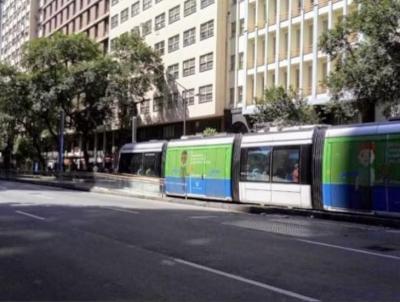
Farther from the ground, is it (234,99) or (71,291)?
(234,99)

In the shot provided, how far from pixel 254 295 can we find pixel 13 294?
9.78 ft

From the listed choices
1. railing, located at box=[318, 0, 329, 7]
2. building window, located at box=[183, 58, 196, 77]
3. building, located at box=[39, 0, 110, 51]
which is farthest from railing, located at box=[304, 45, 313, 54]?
building, located at box=[39, 0, 110, 51]

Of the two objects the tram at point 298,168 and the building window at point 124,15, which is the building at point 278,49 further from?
the building window at point 124,15

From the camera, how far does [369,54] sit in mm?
26062

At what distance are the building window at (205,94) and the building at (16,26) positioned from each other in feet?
190

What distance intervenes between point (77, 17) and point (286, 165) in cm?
7618

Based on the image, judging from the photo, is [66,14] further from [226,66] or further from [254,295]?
[254,295]

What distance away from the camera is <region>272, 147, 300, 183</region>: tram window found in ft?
75.9

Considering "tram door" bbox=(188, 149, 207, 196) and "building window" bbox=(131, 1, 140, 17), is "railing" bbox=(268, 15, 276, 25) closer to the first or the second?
"tram door" bbox=(188, 149, 207, 196)

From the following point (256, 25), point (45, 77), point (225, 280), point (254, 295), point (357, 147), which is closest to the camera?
point (254, 295)

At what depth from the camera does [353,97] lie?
28.9m

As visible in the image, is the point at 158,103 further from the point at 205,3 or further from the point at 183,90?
the point at 205,3

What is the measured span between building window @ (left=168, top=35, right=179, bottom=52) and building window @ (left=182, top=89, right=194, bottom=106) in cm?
544

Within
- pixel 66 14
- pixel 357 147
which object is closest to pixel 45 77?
pixel 66 14
